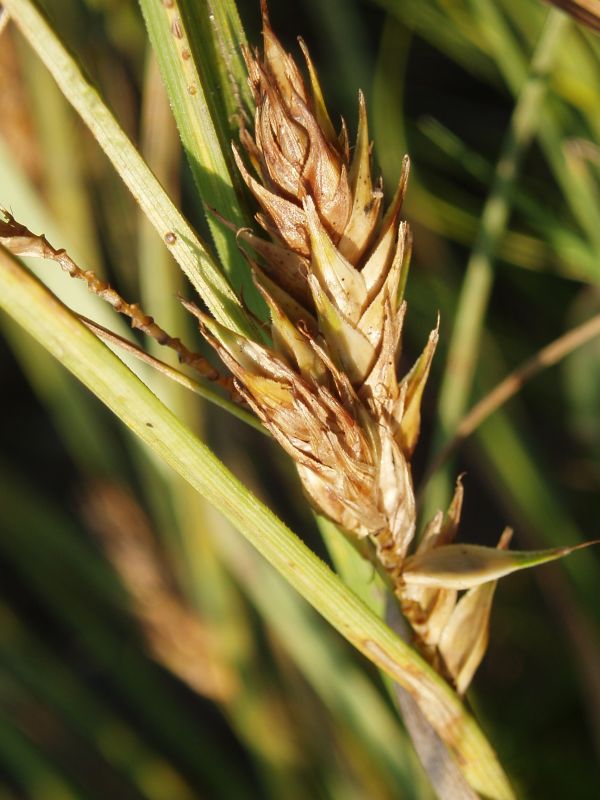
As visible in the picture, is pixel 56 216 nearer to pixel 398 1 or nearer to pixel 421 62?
pixel 398 1

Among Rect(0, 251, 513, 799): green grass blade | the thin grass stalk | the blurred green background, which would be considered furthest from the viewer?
the blurred green background

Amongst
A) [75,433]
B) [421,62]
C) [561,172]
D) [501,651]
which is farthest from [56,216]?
[501,651]

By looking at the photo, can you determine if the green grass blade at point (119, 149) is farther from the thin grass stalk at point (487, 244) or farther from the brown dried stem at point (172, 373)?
the thin grass stalk at point (487, 244)

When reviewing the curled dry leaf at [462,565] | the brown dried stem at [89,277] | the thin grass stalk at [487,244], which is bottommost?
the curled dry leaf at [462,565]

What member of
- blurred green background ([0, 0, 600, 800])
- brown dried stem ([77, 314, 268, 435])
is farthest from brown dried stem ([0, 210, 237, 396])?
blurred green background ([0, 0, 600, 800])

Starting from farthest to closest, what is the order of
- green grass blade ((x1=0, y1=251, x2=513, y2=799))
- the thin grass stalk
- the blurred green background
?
the blurred green background, the thin grass stalk, green grass blade ((x1=0, y1=251, x2=513, y2=799))

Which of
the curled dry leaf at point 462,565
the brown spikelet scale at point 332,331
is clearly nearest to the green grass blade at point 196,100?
the brown spikelet scale at point 332,331

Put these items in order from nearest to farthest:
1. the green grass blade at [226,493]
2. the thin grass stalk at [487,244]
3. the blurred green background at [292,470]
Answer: the green grass blade at [226,493]
the thin grass stalk at [487,244]
the blurred green background at [292,470]

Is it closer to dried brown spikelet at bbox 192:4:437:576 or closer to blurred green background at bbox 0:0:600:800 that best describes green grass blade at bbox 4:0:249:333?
dried brown spikelet at bbox 192:4:437:576
